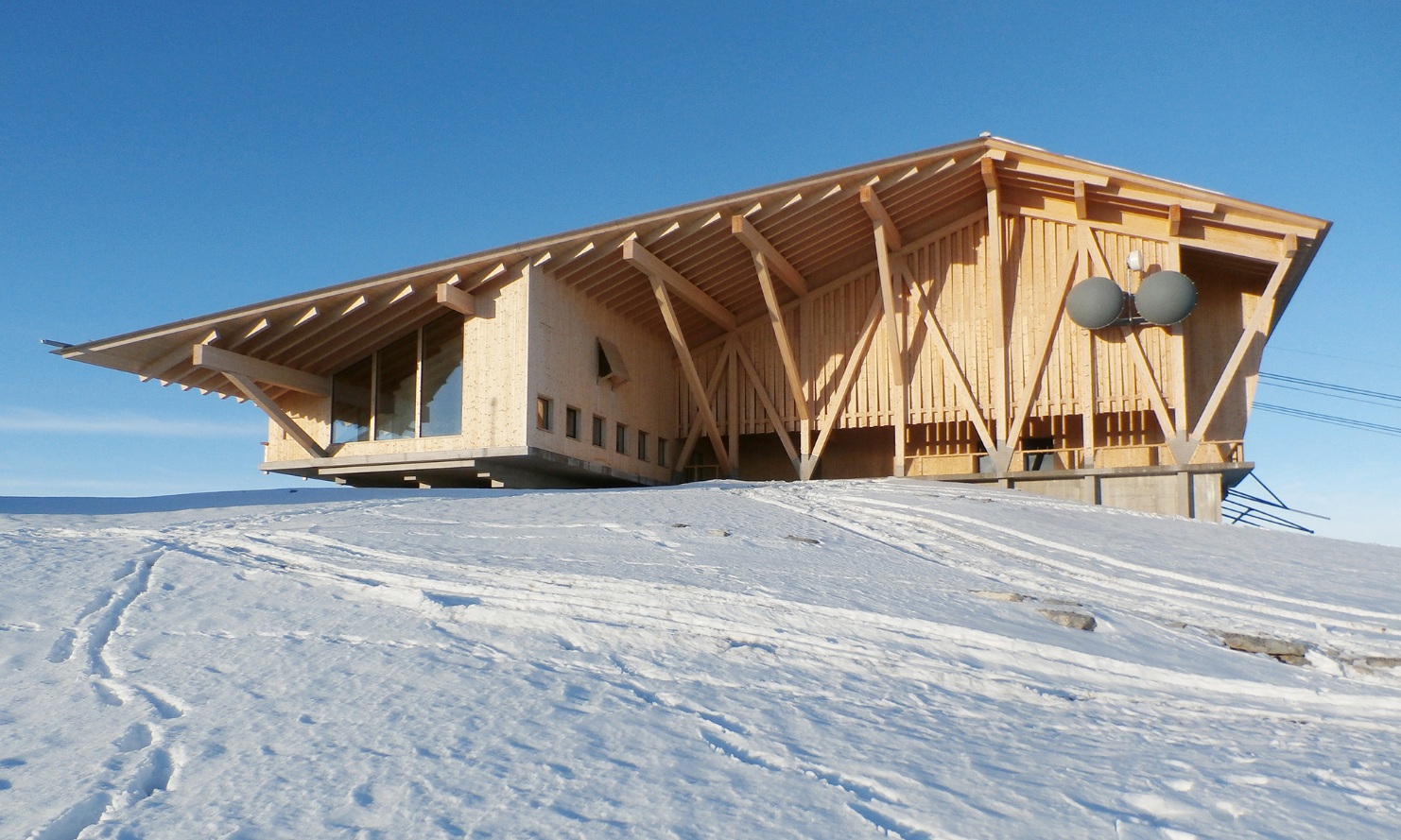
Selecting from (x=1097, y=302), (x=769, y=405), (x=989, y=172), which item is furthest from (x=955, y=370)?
(x=769, y=405)

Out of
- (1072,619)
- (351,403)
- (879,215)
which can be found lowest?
(1072,619)

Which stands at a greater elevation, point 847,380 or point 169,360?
point 169,360

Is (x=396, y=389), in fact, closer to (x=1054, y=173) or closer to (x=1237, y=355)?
(x=1054, y=173)

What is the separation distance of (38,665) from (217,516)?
19.8 feet

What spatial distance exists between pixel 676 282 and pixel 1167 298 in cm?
889

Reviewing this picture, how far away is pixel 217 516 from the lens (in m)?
10.7

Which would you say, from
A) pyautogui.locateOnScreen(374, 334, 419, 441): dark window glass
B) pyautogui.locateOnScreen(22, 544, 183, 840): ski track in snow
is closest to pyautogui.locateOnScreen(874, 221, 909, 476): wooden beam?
pyautogui.locateOnScreen(374, 334, 419, 441): dark window glass

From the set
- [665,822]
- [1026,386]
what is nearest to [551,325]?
[1026,386]

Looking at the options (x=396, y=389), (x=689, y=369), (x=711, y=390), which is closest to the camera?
(x=396, y=389)

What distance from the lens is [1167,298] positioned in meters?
18.7

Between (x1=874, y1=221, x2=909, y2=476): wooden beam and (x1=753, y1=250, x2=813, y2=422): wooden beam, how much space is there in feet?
6.08

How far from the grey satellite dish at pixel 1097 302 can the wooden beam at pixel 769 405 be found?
20.8 feet

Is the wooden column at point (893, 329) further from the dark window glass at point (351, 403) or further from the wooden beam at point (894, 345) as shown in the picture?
the dark window glass at point (351, 403)

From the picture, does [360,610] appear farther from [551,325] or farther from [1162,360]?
[1162,360]
